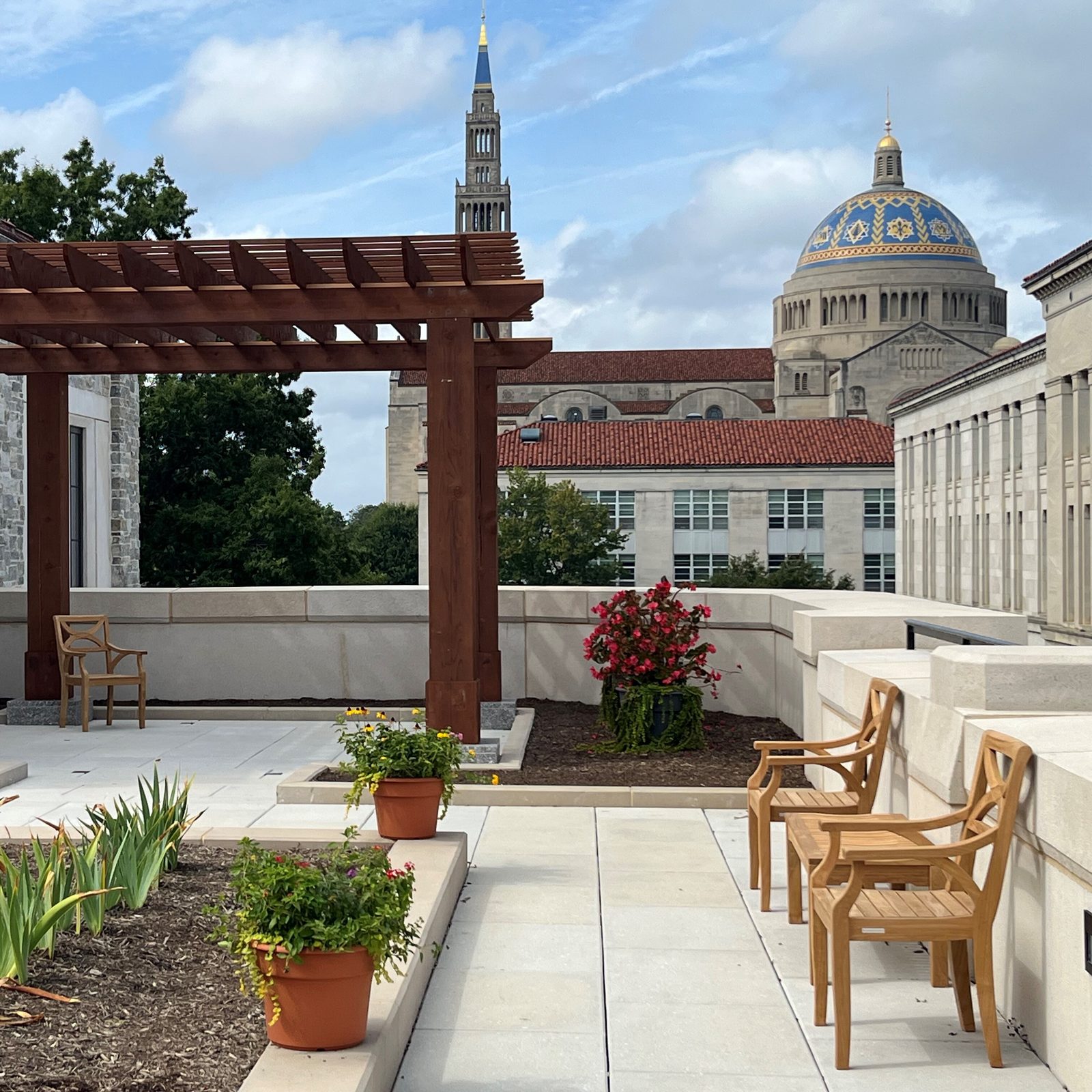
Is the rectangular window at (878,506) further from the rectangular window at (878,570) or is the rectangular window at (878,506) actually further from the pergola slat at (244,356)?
the pergola slat at (244,356)

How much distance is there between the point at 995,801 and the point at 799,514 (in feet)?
215

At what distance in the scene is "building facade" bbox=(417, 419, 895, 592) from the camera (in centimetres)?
6819

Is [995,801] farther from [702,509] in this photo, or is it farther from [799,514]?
[799,514]

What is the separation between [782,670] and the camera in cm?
1148

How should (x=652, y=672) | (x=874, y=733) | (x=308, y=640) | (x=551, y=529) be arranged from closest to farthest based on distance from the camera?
1. (x=874, y=733)
2. (x=652, y=672)
3. (x=308, y=640)
4. (x=551, y=529)

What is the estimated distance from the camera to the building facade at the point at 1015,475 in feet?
137

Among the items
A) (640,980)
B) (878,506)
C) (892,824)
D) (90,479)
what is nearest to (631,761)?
(640,980)

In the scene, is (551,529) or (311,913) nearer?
(311,913)

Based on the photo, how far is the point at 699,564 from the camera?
6950 cm

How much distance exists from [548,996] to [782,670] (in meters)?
6.89

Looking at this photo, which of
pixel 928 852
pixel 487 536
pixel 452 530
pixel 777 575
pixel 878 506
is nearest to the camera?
pixel 928 852

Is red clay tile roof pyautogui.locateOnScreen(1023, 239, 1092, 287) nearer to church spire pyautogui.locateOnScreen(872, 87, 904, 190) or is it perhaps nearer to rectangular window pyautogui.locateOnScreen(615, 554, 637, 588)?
rectangular window pyautogui.locateOnScreen(615, 554, 637, 588)

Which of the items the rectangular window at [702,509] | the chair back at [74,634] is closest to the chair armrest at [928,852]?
the chair back at [74,634]

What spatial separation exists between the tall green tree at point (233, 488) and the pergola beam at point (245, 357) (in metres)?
27.1
